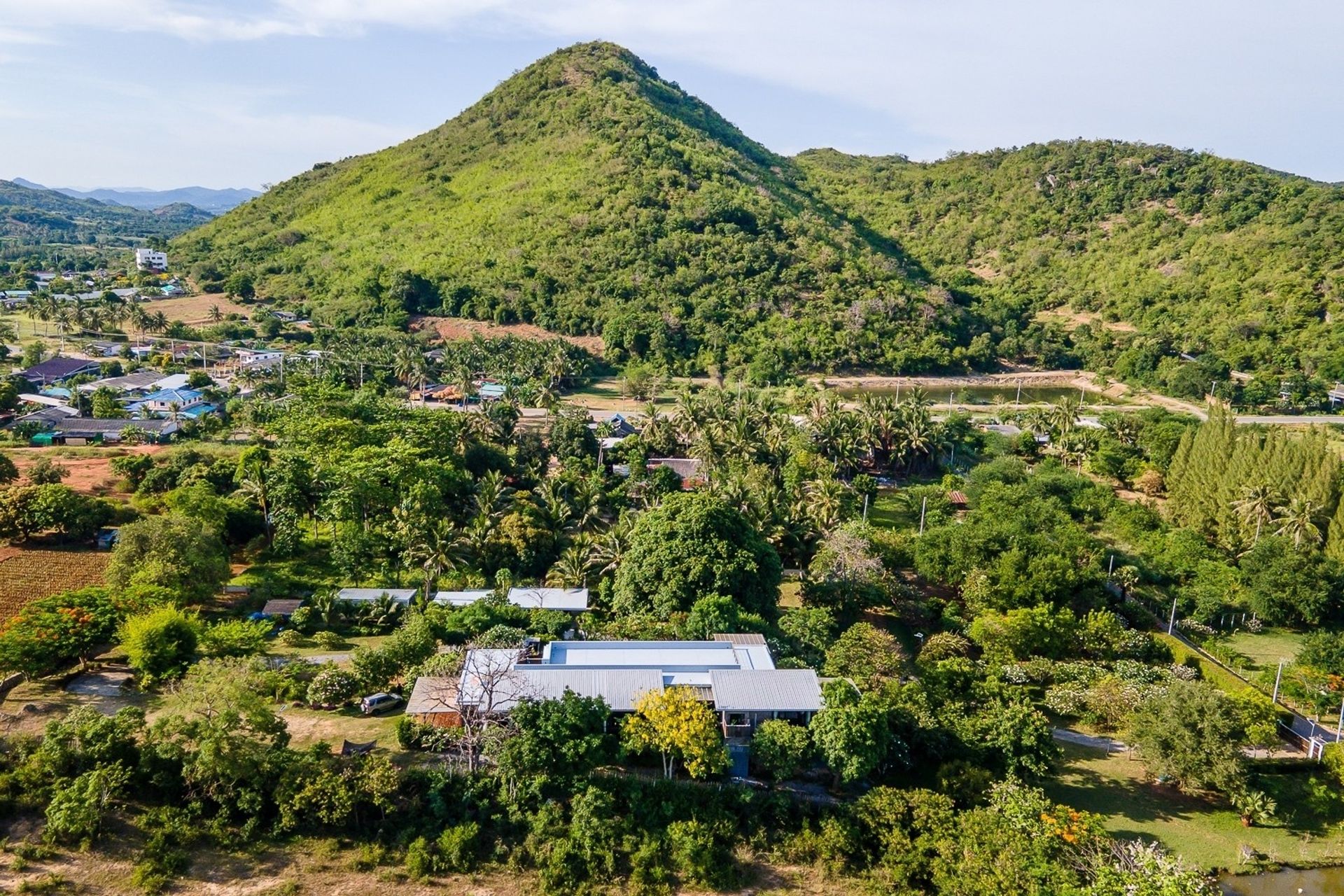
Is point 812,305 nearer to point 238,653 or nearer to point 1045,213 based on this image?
point 1045,213

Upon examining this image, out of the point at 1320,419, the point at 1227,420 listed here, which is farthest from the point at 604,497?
the point at 1320,419

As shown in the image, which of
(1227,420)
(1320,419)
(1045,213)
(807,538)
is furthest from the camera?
(1045,213)

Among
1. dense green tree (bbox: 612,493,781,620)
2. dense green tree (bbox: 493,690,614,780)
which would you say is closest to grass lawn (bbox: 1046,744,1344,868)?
dense green tree (bbox: 612,493,781,620)

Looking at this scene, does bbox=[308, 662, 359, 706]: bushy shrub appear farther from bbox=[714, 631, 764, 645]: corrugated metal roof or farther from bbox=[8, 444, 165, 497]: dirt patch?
bbox=[8, 444, 165, 497]: dirt patch

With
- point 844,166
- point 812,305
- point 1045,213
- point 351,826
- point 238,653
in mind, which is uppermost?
point 844,166

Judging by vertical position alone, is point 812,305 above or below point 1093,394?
above

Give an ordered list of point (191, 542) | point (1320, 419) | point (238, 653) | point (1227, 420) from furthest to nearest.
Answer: point (1320, 419) < point (1227, 420) < point (191, 542) < point (238, 653)

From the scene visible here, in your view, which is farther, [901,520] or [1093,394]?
[1093,394]
